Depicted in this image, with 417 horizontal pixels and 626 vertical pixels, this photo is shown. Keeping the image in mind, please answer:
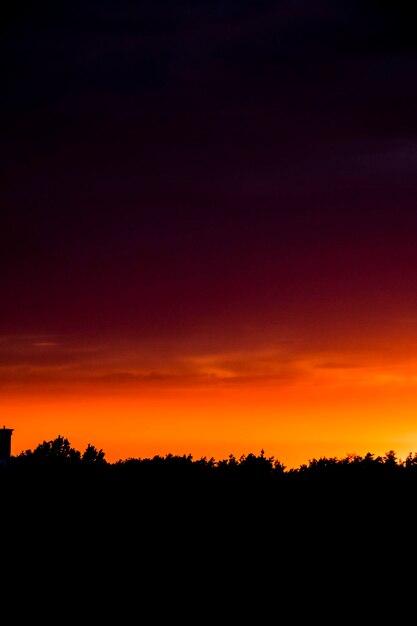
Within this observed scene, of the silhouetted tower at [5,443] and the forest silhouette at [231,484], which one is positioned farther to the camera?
the silhouetted tower at [5,443]

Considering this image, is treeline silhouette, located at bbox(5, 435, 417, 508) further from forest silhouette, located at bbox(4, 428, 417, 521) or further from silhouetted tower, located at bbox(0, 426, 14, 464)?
silhouetted tower, located at bbox(0, 426, 14, 464)

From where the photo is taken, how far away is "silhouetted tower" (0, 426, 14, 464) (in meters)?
86.8

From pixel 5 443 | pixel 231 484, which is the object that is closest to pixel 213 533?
pixel 231 484

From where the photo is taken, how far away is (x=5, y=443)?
88.8 m

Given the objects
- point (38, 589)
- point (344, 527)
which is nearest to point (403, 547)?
point (344, 527)

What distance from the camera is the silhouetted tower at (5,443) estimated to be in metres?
86.8

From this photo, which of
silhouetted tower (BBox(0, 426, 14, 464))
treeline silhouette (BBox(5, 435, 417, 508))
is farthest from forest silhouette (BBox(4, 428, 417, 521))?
silhouetted tower (BBox(0, 426, 14, 464))

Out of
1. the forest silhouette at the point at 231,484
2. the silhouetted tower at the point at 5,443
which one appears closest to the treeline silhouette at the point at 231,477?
the forest silhouette at the point at 231,484

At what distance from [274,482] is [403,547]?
37.3 feet

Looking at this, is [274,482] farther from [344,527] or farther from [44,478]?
[44,478]

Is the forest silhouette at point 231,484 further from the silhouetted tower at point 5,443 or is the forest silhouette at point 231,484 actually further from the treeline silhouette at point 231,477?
the silhouetted tower at point 5,443

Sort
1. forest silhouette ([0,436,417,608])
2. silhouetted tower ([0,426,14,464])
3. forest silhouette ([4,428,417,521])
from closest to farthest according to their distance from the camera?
forest silhouette ([0,436,417,608]) → forest silhouette ([4,428,417,521]) → silhouetted tower ([0,426,14,464])

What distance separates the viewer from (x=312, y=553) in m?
49.8

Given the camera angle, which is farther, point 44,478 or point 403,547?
point 44,478
